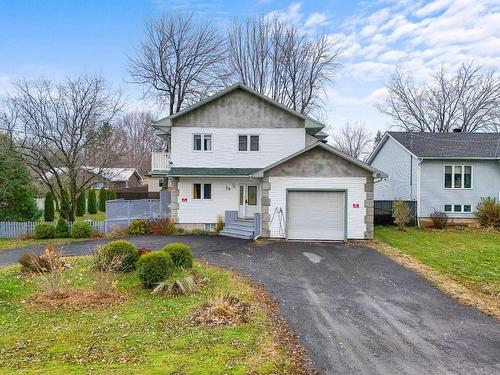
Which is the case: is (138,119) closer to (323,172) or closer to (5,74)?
(5,74)

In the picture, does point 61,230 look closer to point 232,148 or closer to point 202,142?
point 202,142

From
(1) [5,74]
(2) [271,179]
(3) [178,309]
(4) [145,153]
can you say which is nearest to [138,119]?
(4) [145,153]

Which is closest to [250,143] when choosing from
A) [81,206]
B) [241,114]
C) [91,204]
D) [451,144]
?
[241,114]

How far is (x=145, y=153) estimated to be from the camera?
57.3m

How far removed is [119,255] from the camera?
10.2 m

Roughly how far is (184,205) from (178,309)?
1176cm

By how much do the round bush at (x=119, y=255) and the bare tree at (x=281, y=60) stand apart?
26439mm

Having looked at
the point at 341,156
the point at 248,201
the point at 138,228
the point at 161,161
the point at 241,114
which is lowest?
the point at 138,228

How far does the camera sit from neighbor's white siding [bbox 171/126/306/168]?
62.2ft

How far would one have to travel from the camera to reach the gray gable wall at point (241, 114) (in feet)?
62.3

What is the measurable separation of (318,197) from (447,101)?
28.4 meters

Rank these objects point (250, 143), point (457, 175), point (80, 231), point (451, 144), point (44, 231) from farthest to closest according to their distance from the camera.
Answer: point (451, 144) < point (457, 175) < point (250, 143) < point (44, 231) < point (80, 231)

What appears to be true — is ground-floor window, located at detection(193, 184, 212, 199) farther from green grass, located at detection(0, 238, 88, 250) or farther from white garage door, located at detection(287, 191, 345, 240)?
green grass, located at detection(0, 238, 88, 250)

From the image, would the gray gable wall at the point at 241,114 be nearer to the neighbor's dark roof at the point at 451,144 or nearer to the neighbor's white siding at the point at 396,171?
the neighbor's white siding at the point at 396,171
